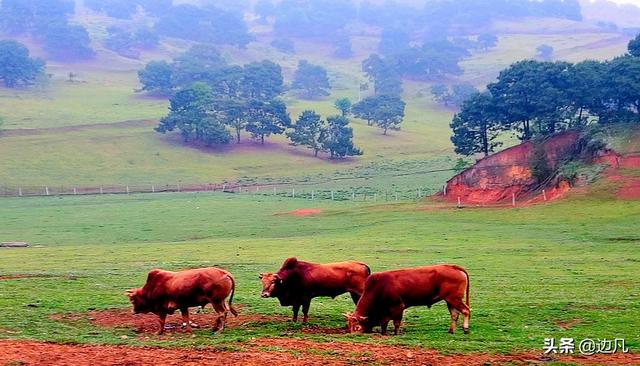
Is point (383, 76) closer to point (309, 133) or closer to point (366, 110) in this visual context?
point (366, 110)

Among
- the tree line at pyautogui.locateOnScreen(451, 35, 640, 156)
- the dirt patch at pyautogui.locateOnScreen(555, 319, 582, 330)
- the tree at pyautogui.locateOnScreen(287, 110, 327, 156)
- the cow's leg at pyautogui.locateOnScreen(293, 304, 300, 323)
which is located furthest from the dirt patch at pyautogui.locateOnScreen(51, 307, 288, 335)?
the tree at pyautogui.locateOnScreen(287, 110, 327, 156)

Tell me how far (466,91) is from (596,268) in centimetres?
13929

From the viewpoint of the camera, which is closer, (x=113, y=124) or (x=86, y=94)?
(x=113, y=124)

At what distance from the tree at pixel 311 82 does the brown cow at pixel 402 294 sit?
153m

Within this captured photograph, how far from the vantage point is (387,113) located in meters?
135

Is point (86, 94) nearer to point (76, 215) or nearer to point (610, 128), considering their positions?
point (76, 215)

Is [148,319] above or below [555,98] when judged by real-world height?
below

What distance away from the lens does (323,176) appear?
98.7 meters

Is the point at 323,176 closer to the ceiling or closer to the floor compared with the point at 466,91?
closer to the floor

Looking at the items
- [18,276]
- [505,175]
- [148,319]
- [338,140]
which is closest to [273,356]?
[148,319]

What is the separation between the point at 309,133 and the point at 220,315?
9565cm

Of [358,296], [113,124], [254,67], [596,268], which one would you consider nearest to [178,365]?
[358,296]

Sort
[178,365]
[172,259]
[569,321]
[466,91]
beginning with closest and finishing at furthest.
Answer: [178,365], [569,321], [172,259], [466,91]

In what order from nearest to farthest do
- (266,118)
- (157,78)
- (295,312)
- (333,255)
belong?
(295,312), (333,255), (266,118), (157,78)
